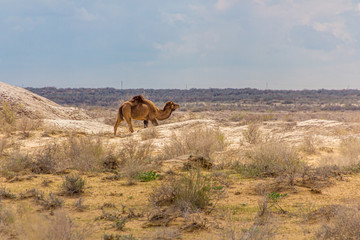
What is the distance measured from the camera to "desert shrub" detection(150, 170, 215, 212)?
476cm

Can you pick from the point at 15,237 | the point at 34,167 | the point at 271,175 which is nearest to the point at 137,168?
the point at 34,167

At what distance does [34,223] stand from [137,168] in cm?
418

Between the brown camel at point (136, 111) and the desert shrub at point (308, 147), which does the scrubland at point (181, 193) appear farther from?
the brown camel at point (136, 111)

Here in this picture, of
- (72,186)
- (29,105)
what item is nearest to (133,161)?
(72,186)

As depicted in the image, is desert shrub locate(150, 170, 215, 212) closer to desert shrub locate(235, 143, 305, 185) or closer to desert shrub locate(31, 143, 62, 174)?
desert shrub locate(235, 143, 305, 185)

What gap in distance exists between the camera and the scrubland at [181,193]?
3.78m

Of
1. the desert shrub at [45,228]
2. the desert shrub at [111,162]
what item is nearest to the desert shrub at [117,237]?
the desert shrub at [45,228]

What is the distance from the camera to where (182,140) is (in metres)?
10.0

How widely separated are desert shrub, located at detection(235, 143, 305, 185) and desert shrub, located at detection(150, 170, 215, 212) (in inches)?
81.3

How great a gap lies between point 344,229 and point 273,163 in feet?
12.0

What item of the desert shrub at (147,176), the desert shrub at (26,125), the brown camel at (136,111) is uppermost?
the brown camel at (136,111)

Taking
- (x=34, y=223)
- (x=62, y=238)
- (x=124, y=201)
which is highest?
(x=34, y=223)

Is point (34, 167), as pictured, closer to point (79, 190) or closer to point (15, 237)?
point (79, 190)

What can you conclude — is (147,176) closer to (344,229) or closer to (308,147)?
(344,229)
